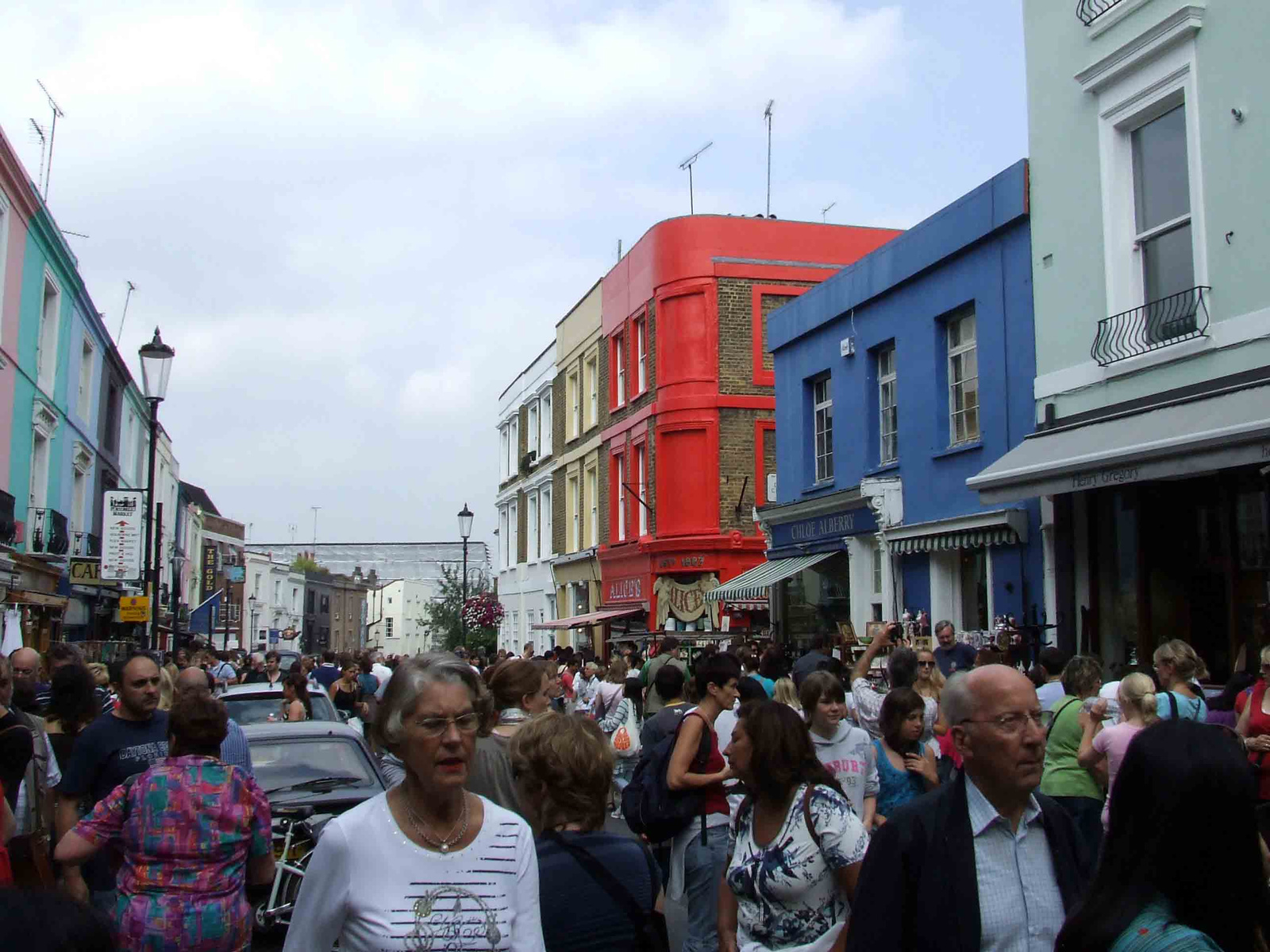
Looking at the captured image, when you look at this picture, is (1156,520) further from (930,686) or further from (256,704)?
(256,704)

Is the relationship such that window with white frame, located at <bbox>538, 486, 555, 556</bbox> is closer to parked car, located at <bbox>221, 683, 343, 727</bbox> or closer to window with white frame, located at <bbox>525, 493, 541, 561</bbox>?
window with white frame, located at <bbox>525, 493, 541, 561</bbox>

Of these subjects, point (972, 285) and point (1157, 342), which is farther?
point (972, 285)

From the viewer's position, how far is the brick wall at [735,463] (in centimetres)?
2964

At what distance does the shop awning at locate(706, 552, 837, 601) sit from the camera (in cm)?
2089

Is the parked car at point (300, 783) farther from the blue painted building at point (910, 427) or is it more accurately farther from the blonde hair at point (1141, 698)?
the blue painted building at point (910, 427)

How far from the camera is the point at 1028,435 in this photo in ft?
47.7

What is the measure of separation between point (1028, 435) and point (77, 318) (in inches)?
893

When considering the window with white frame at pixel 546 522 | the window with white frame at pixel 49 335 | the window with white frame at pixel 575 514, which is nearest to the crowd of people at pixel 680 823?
the window with white frame at pixel 49 335

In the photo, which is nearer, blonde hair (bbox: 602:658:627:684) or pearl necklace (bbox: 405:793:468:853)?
pearl necklace (bbox: 405:793:468:853)

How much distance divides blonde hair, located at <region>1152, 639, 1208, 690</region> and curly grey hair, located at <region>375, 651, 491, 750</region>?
591 centimetres

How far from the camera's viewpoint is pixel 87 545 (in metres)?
31.2

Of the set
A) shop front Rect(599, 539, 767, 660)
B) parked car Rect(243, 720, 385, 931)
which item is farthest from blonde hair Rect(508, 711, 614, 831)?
shop front Rect(599, 539, 767, 660)

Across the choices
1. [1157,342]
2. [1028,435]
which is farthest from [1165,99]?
[1028,435]

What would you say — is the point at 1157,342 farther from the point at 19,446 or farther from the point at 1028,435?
the point at 19,446
